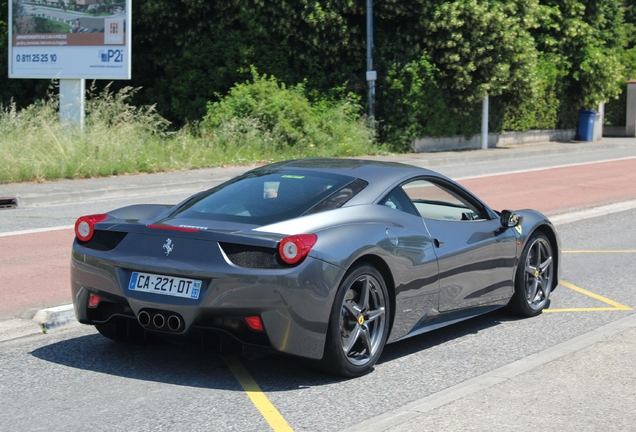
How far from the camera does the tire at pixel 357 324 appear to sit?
217 inches

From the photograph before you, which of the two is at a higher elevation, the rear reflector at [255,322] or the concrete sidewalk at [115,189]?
the rear reflector at [255,322]

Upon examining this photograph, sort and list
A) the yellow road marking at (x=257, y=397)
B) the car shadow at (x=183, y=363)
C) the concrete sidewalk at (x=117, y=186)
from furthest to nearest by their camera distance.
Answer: the concrete sidewalk at (x=117, y=186) < the car shadow at (x=183, y=363) < the yellow road marking at (x=257, y=397)

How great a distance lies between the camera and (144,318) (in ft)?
18.1

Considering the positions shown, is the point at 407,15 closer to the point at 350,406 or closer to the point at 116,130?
the point at 116,130

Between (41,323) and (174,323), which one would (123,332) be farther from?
(174,323)

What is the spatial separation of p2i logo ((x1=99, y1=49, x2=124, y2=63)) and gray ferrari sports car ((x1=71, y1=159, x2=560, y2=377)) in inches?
710

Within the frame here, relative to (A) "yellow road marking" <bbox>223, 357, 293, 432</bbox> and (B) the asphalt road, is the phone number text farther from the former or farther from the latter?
(A) "yellow road marking" <bbox>223, 357, 293, 432</bbox>

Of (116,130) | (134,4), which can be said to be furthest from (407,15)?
(116,130)

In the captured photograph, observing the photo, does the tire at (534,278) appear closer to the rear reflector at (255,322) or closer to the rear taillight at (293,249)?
the rear taillight at (293,249)

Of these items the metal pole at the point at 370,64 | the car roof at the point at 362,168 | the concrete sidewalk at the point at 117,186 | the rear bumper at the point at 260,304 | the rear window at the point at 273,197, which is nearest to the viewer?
the rear bumper at the point at 260,304

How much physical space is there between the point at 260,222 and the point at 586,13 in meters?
34.6

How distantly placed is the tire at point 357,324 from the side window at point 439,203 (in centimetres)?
99

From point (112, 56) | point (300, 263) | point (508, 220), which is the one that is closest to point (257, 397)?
point (300, 263)

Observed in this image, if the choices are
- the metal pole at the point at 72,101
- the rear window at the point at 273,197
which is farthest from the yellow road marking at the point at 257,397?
the metal pole at the point at 72,101
